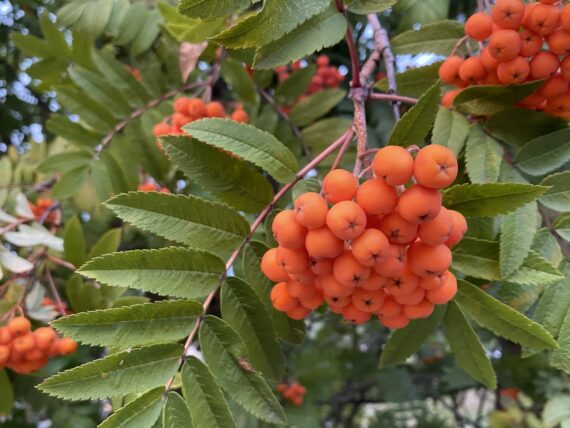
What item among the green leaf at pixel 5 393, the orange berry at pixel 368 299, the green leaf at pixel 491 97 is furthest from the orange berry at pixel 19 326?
the green leaf at pixel 491 97

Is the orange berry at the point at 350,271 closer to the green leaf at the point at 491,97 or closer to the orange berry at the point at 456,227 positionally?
the orange berry at the point at 456,227

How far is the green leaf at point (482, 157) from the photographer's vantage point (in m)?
0.96

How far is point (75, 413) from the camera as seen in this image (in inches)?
71.6

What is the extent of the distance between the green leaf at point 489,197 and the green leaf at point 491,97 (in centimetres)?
23

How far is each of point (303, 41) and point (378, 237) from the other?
0.33m

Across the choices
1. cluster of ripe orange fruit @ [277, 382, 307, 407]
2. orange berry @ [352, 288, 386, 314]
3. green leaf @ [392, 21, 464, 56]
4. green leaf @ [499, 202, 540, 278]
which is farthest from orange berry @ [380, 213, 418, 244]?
cluster of ripe orange fruit @ [277, 382, 307, 407]

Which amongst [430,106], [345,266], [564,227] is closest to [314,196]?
[345,266]

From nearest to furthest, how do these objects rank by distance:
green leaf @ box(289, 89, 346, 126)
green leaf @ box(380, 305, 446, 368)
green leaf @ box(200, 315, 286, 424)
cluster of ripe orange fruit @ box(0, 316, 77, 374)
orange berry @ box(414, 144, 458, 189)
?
orange berry @ box(414, 144, 458, 189), green leaf @ box(200, 315, 286, 424), green leaf @ box(380, 305, 446, 368), cluster of ripe orange fruit @ box(0, 316, 77, 374), green leaf @ box(289, 89, 346, 126)

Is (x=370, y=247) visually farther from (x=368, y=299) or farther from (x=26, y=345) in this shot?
(x=26, y=345)

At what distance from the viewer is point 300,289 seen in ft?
2.76

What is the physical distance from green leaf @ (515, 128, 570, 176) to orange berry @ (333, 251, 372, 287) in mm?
452

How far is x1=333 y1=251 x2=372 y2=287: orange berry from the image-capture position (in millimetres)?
752

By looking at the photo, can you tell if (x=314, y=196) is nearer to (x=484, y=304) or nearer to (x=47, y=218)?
(x=484, y=304)

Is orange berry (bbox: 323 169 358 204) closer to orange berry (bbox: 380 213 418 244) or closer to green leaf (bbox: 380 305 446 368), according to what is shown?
orange berry (bbox: 380 213 418 244)
